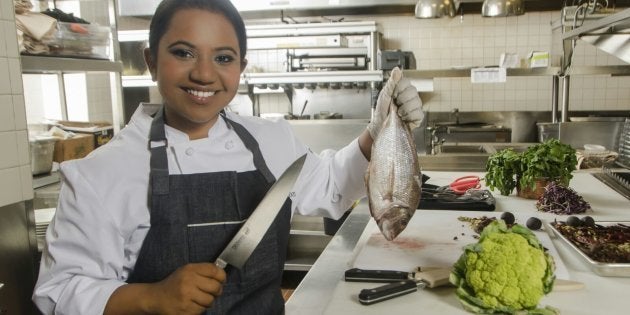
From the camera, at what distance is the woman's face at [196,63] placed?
128 cm

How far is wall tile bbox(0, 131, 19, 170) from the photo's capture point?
2.03 metres

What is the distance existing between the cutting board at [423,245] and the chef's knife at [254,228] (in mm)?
353

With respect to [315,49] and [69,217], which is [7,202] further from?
[315,49]

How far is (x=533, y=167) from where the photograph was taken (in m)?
2.36

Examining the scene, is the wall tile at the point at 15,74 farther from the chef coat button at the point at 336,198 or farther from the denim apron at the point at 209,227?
the chef coat button at the point at 336,198

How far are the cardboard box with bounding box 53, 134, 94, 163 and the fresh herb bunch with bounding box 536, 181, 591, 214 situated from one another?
2.22 m

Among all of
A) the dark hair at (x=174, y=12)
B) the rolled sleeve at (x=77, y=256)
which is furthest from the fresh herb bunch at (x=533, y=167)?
the rolled sleeve at (x=77, y=256)

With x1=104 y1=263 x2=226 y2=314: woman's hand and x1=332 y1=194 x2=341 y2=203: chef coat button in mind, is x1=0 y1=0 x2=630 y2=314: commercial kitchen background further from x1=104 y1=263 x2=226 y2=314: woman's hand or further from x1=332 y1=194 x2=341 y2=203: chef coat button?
x1=104 y1=263 x2=226 y2=314: woman's hand

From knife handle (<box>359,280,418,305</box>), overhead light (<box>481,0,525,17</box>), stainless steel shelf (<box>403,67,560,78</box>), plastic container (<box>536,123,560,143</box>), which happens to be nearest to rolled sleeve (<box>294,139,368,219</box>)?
knife handle (<box>359,280,418,305</box>)

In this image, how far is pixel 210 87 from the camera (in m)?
1.29

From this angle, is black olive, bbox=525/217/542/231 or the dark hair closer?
the dark hair

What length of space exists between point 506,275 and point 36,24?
6.96ft

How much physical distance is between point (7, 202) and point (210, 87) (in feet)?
4.14

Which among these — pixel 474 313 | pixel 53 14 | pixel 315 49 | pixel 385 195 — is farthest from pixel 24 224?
pixel 315 49
